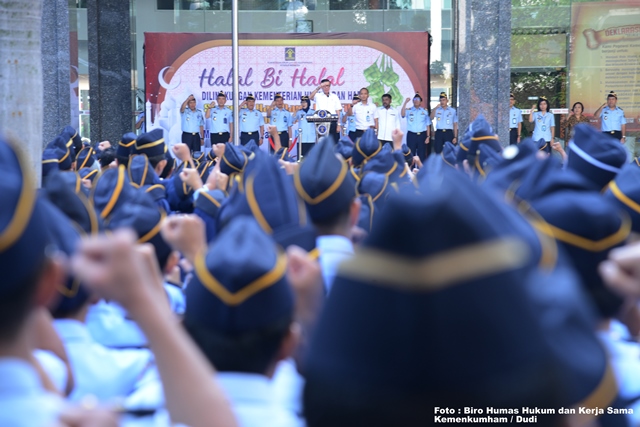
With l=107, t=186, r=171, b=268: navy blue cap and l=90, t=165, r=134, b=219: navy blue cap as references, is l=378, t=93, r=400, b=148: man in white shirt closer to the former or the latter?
l=90, t=165, r=134, b=219: navy blue cap

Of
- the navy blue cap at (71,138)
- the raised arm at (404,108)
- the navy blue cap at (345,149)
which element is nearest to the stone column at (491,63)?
the navy blue cap at (345,149)

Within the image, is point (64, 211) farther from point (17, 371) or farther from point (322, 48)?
point (322, 48)

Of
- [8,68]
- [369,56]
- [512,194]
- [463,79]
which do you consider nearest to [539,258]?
[512,194]

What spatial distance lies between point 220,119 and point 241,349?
1987 centimetres

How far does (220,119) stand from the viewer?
21.4 m

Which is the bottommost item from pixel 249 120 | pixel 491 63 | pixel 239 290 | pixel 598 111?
pixel 239 290

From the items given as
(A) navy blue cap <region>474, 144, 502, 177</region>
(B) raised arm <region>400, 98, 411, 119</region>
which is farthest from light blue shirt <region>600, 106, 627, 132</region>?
(A) navy blue cap <region>474, 144, 502, 177</region>

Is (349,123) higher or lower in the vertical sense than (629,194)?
higher

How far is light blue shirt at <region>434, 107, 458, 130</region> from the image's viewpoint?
21.4m

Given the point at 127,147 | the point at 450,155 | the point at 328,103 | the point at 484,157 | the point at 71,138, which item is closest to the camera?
the point at 484,157

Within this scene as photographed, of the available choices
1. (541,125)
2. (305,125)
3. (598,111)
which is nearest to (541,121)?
(541,125)

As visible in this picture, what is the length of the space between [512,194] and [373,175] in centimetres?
270

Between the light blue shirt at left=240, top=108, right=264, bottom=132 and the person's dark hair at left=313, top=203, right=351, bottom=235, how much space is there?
720 inches

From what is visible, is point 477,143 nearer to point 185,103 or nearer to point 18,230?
point 18,230
